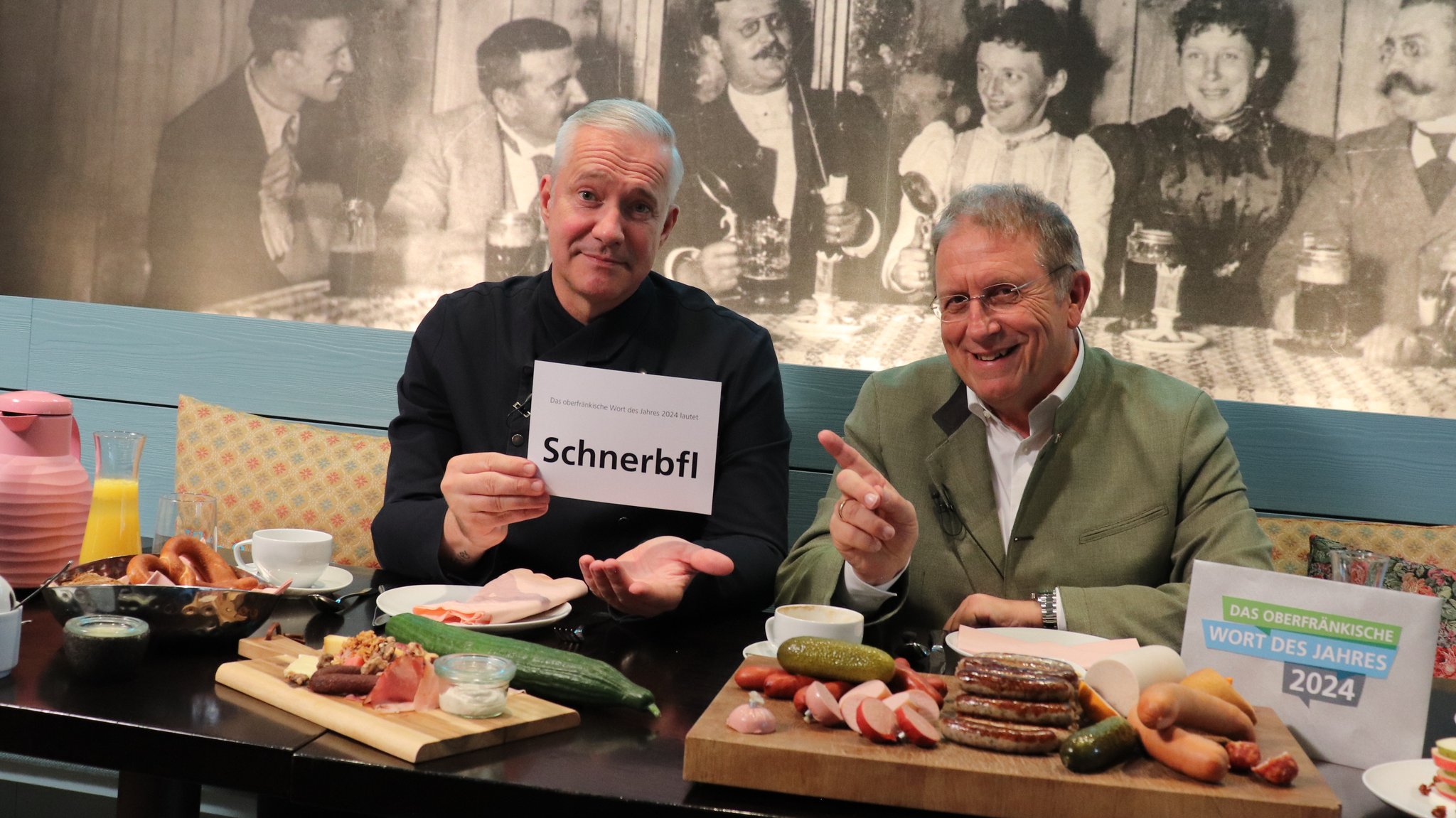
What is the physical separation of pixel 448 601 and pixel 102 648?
0.54 meters

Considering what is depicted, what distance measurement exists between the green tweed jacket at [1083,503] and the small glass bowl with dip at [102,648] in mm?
1110

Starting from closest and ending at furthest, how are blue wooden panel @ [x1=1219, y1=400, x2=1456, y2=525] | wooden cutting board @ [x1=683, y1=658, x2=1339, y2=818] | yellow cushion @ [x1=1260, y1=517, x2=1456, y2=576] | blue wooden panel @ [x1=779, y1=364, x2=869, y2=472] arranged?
wooden cutting board @ [x1=683, y1=658, x2=1339, y2=818] → yellow cushion @ [x1=1260, y1=517, x2=1456, y2=576] → blue wooden panel @ [x1=1219, y1=400, x2=1456, y2=525] → blue wooden panel @ [x1=779, y1=364, x2=869, y2=472]

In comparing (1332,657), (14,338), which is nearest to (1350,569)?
(1332,657)

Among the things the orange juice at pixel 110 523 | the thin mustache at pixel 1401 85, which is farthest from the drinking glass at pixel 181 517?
the thin mustache at pixel 1401 85

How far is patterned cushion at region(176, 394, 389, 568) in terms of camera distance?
308 cm

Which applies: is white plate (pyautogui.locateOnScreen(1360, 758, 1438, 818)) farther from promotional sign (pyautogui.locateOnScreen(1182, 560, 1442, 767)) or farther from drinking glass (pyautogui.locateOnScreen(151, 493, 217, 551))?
drinking glass (pyautogui.locateOnScreen(151, 493, 217, 551))

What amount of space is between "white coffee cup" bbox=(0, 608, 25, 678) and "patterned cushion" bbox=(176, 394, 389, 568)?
5.50ft

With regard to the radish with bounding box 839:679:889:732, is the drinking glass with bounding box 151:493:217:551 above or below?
above

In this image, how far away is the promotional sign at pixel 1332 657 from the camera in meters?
1.35

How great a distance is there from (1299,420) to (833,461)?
1.18 m

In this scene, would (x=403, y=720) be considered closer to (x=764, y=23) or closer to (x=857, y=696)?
(x=857, y=696)

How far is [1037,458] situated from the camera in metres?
2.33

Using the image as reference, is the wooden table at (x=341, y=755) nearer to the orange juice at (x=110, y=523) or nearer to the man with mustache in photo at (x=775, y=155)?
the orange juice at (x=110, y=523)

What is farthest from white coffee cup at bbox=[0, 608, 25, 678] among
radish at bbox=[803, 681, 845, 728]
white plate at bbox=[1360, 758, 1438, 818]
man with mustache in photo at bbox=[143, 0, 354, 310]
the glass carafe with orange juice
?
man with mustache in photo at bbox=[143, 0, 354, 310]
